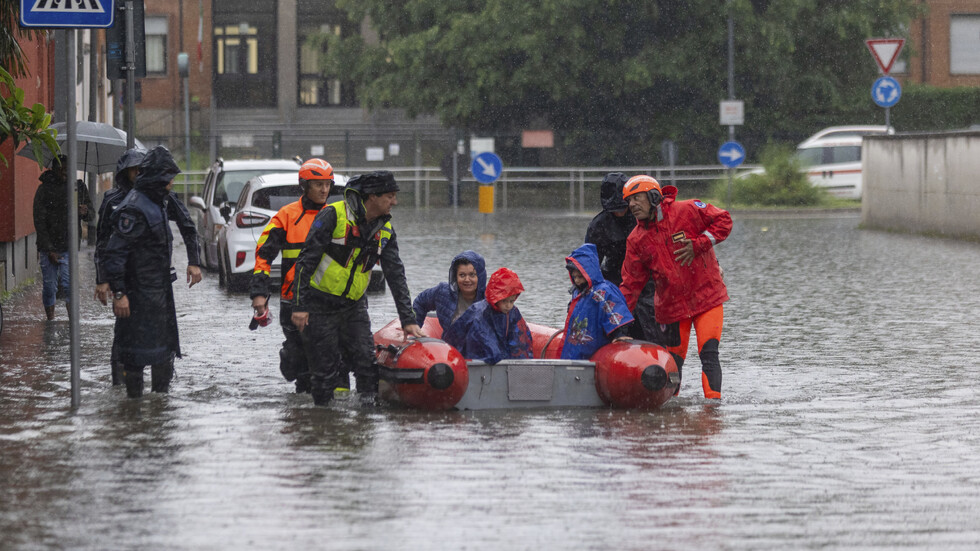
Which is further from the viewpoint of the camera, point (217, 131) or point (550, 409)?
point (217, 131)

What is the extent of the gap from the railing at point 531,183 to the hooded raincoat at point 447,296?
2863cm

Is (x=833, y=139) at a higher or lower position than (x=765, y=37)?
lower

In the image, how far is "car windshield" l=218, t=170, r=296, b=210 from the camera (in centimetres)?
2072

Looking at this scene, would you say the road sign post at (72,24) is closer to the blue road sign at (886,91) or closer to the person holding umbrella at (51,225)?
the person holding umbrella at (51,225)

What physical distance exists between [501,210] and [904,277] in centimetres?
1993

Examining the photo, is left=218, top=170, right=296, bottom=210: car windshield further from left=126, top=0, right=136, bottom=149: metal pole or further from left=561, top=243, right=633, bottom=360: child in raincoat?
left=561, top=243, right=633, bottom=360: child in raincoat

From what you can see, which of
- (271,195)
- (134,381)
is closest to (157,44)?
(271,195)

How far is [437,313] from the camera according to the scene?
10.1 meters

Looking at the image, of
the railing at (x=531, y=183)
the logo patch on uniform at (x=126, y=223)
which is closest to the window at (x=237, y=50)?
the railing at (x=531, y=183)

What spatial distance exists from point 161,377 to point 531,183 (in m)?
32.4

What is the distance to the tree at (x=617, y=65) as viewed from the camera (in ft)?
133

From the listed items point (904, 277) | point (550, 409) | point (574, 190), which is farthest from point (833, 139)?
point (550, 409)

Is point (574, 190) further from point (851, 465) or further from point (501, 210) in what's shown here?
point (851, 465)

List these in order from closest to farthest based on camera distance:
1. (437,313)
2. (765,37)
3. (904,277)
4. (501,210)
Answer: (437,313)
(904,277)
(501,210)
(765,37)
